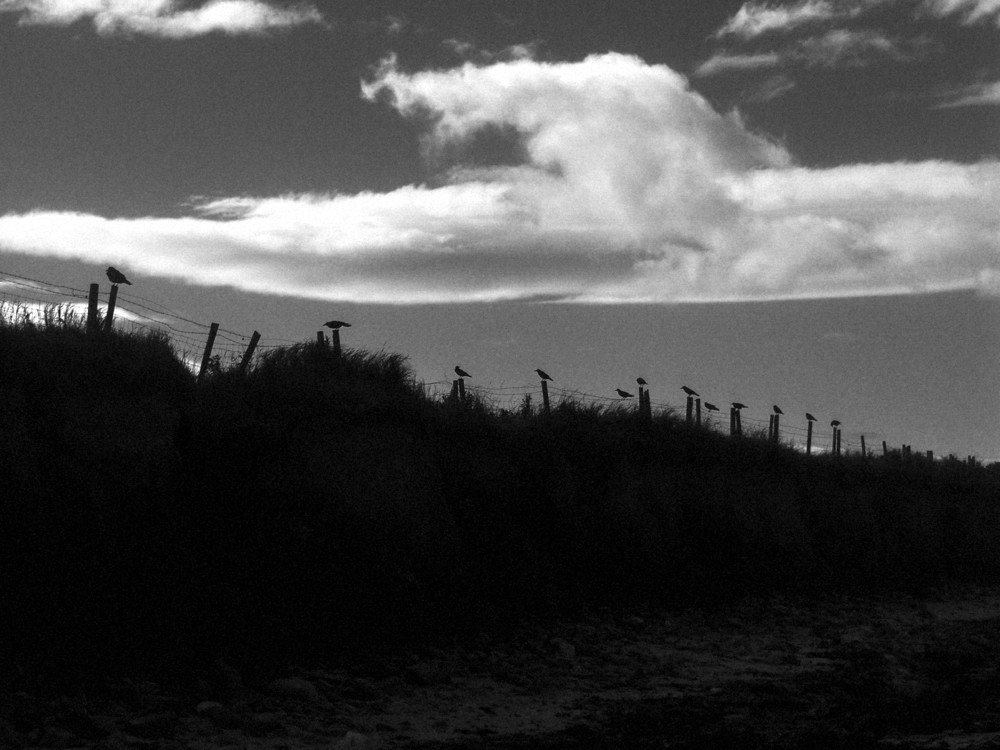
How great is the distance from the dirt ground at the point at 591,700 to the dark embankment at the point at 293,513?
0.64m

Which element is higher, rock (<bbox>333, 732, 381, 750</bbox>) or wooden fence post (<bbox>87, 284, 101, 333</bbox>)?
wooden fence post (<bbox>87, 284, 101, 333</bbox>)

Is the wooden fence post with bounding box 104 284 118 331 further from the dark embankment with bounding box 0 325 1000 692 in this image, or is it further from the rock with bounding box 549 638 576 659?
the rock with bounding box 549 638 576 659

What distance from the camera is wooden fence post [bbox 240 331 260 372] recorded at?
47.3 feet

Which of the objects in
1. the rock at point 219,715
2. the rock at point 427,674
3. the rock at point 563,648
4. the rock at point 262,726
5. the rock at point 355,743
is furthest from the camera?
the rock at point 563,648

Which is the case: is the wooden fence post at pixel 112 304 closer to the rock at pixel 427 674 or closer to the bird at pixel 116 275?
the bird at pixel 116 275

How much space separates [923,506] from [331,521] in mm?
23541

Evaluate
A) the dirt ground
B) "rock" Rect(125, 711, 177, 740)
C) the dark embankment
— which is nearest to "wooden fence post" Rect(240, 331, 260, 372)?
the dark embankment

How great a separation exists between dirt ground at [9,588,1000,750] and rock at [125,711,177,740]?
13 mm

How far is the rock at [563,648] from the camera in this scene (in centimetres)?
1362

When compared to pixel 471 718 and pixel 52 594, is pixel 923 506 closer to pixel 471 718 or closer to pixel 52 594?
pixel 471 718

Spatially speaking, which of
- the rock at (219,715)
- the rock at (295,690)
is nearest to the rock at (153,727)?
the rock at (219,715)

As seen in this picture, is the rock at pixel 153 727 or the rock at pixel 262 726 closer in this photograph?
the rock at pixel 153 727

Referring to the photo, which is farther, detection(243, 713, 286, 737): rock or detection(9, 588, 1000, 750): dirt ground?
detection(243, 713, 286, 737): rock

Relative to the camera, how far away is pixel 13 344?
37.2ft
